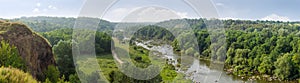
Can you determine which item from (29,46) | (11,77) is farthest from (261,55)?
(11,77)

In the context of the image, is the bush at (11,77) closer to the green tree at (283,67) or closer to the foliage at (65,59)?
the foliage at (65,59)

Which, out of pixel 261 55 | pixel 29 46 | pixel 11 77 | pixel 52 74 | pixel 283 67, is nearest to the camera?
pixel 11 77

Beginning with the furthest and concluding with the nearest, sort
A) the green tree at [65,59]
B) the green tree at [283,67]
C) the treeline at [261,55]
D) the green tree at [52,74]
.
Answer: the treeline at [261,55]
the green tree at [283,67]
the green tree at [65,59]
the green tree at [52,74]

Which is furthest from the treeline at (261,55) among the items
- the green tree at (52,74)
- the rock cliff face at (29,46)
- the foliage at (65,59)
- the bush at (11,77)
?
the bush at (11,77)

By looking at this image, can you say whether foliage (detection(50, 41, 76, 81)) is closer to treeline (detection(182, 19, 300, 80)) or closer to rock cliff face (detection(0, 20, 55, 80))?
rock cliff face (detection(0, 20, 55, 80))

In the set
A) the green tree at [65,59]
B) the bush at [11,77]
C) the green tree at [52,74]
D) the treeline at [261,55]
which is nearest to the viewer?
the bush at [11,77]

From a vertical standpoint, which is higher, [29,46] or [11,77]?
[11,77]

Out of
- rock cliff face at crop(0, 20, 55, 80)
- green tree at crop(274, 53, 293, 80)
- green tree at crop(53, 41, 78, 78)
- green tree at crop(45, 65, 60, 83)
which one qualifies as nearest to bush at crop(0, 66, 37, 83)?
rock cliff face at crop(0, 20, 55, 80)

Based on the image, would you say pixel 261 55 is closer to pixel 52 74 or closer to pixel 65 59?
pixel 65 59
